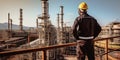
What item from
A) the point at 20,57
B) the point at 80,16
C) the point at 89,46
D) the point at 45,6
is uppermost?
the point at 45,6

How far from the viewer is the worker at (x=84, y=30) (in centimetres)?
368

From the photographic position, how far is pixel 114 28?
24297 mm

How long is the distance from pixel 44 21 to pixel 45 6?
2.14 meters

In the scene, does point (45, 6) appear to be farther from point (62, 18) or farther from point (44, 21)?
point (62, 18)

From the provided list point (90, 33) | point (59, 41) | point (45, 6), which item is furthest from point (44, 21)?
point (90, 33)


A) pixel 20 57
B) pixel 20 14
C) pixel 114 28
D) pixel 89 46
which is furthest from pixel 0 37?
pixel 89 46

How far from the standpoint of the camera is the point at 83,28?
3721 mm

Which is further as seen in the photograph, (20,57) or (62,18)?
(62,18)

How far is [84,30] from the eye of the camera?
3.73m

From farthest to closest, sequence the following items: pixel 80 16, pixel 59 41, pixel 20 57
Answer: pixel 59 41
pixel 20 57
pixel 80 16

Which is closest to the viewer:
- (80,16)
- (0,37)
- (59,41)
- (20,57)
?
(80,16)

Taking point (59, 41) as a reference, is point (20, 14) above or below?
above

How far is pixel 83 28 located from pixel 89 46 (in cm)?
44

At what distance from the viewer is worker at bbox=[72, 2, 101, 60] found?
3.68 m
